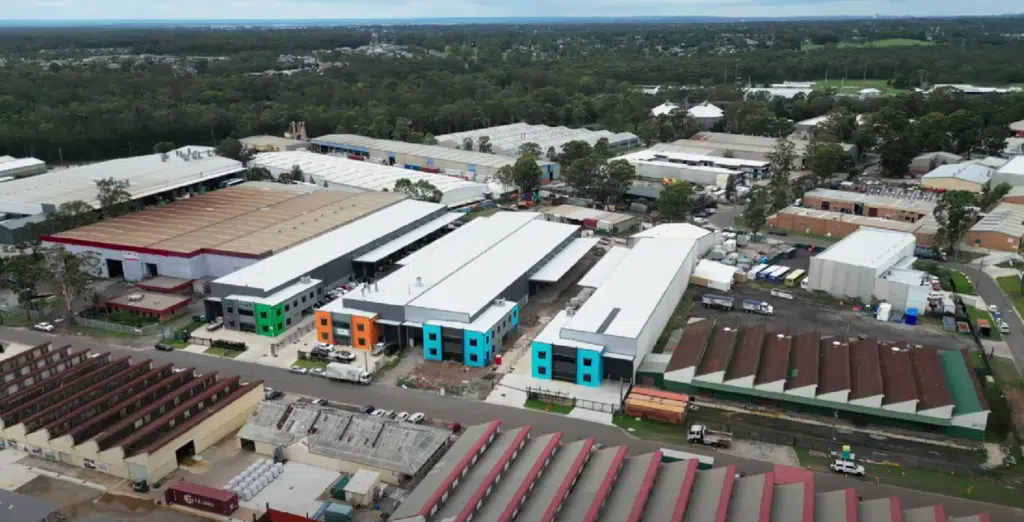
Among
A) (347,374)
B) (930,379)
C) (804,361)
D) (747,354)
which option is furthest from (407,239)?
(930,379)

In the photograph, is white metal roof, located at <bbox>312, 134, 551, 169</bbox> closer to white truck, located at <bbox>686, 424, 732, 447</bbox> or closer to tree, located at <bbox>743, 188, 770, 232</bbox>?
tree, located at <bbox>743, 188, 770, 232</bbox>

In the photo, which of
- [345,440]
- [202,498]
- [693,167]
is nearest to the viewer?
[202,498]

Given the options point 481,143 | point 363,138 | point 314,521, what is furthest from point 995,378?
A: point 363,138

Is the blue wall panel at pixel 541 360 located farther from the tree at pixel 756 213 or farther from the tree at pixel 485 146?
the tree at pixel 485 146

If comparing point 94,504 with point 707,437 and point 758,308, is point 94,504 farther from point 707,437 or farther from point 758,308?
point 758,308

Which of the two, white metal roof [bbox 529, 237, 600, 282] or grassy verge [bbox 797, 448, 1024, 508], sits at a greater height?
white metal roof [bbox 529, 237, 600, 282]

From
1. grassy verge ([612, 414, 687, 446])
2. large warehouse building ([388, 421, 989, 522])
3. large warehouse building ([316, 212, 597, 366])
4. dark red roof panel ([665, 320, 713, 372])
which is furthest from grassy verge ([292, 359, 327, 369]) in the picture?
dark red roof panel ([665, 320, 713, 372])
